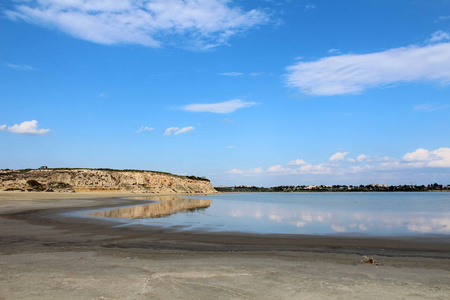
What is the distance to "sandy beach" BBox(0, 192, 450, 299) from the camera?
721cm

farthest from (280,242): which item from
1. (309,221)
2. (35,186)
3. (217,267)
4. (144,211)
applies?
(35,186)

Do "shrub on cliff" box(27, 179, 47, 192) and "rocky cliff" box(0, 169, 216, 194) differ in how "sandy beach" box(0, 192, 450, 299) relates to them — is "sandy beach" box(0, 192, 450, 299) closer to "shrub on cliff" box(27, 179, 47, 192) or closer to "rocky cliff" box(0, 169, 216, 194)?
"shrub on cliff" box(27, 179, 47, 192)

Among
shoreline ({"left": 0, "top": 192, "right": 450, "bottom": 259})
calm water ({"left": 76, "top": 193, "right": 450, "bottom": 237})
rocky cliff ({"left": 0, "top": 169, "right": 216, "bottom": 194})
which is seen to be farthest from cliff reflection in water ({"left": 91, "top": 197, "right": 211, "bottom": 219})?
rocky cliff ({"left": 0, "top": 169, "right": 216, "bottom": 194})

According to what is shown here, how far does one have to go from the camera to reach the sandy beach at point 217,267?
23.7ft

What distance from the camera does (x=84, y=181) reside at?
8694cm

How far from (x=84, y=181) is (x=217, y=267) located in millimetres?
86816

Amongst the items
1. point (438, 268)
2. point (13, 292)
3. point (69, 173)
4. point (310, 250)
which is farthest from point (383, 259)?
point (69, 173)

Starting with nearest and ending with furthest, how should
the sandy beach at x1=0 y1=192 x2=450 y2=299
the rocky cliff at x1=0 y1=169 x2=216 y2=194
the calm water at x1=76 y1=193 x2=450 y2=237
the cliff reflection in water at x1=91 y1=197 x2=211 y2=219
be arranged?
the sandy beach at x1=0 y1=192 x2=450 y2=299 → the calm water at x1=76 y1=193 x2=450 y2=237 → the cliff reflection in water at x1=91 y1=197 x2=211 y2=219 → the rocky cliff at x1=0 y1=169 x2=216 y2=194

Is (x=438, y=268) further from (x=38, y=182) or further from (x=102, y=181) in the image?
(x=102, y=181)

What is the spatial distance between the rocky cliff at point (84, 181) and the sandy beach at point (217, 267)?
66.3m

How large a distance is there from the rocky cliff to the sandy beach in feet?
218

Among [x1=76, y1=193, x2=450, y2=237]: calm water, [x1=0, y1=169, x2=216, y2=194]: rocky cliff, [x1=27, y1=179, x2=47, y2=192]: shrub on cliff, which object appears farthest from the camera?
[x1=0, y1=169, x2=216, y2=194]: rocky cliff

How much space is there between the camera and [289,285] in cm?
784

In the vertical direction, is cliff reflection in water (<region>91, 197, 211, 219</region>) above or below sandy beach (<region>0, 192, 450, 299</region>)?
below
